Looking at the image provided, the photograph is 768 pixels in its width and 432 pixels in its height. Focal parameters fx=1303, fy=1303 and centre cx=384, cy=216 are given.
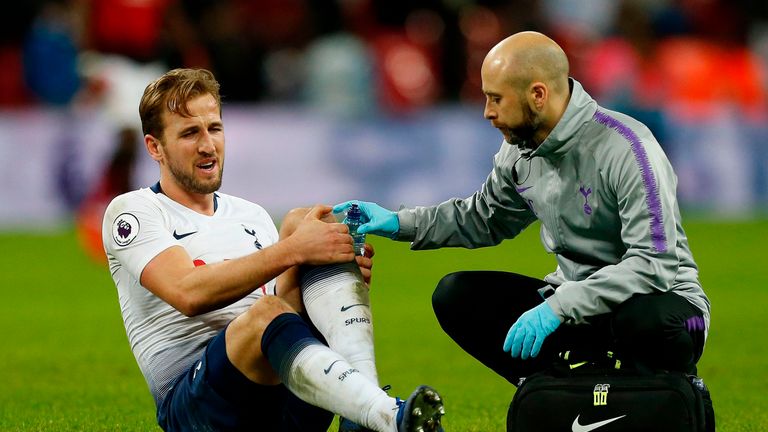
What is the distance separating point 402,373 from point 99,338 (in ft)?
8.06

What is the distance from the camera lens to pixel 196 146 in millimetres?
5219

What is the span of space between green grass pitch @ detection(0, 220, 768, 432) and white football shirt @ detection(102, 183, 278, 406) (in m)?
0.81

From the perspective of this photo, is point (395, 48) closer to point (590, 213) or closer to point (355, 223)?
point (355, 223)

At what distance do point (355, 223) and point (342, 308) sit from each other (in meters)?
0.70

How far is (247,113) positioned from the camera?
15750 mm

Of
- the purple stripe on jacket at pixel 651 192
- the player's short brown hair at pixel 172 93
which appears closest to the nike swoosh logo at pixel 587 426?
the purple stripe on jacket at pixel 651 192

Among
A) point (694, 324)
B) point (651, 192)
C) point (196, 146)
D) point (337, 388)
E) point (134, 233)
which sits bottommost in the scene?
point (337, 388)

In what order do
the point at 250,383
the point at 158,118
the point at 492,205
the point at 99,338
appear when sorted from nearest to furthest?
1. the point at 250,383
2. the point at 158,118
3. the point at 492,205
4. the point at 99,338

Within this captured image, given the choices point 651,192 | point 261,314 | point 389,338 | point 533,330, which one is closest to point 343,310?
point 261,314

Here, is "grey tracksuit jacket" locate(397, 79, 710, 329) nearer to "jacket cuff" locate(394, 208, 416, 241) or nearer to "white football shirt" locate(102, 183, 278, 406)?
"jacket cuff" locate(394, 208, 416, 241)

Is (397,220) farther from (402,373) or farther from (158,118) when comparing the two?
(402,373)

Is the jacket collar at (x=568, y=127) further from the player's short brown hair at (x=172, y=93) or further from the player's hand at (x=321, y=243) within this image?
the player's short brown hair at (x=172, y=93)

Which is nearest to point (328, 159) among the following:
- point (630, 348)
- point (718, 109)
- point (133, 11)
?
point (133, 11)

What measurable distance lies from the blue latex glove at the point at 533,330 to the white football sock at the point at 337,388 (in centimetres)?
57
